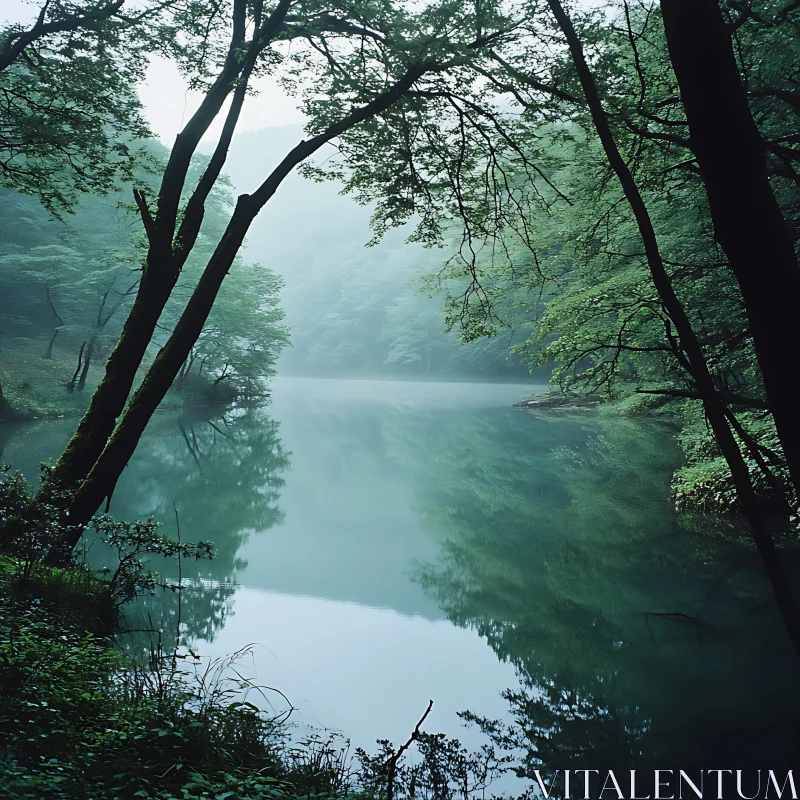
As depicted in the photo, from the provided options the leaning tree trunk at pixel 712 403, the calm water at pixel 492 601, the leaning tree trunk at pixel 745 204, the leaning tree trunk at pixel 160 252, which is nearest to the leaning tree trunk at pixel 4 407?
the calm water at pixel 492 601

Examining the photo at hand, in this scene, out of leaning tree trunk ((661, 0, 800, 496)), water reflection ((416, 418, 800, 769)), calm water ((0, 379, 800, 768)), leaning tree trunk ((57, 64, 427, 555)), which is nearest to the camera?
leaning tree trunk ((661, 0, 800, 496))

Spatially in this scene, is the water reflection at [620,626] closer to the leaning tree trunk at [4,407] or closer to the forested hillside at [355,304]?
the leaning tree trunk at [4,407]

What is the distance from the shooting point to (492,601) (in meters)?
6.71

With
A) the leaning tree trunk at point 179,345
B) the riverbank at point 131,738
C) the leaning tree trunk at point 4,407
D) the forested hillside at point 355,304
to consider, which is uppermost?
the forested hillside at point 355,304

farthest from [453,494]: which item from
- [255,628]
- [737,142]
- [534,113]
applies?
[737,142]

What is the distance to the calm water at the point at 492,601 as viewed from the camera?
4.28 meters

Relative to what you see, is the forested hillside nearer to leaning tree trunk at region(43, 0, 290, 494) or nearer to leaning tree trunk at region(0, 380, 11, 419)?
leaning tree trunk at region(0, 380, 11, 419)

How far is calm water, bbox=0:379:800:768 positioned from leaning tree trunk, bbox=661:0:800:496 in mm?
3031

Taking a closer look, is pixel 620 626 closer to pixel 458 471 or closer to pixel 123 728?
pixel 123 728

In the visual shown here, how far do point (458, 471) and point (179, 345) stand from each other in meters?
9.76

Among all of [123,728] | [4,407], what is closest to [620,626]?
[123,728]

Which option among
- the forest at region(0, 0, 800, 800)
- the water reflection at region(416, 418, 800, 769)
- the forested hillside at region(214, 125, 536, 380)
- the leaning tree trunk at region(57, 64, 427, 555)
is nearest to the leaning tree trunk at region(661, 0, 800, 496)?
the forest at region(0, 0, 800, 800)

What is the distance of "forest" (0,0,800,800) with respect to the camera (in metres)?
2.31

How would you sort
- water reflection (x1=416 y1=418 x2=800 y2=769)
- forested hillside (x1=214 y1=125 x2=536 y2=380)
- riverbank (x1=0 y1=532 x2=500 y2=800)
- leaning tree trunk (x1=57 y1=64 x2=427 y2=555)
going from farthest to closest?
1. forested hillside (x1=214 y1=125 x2=536 y2=380)
2. leaning tree trunk (x1=57 y1=64 x2=427 y2=555)
3. water reflection (x1=416 y1=418 x2=800 y2=769)
4. riverbank (x1=0 y1=532 x2=500 y2=800)
